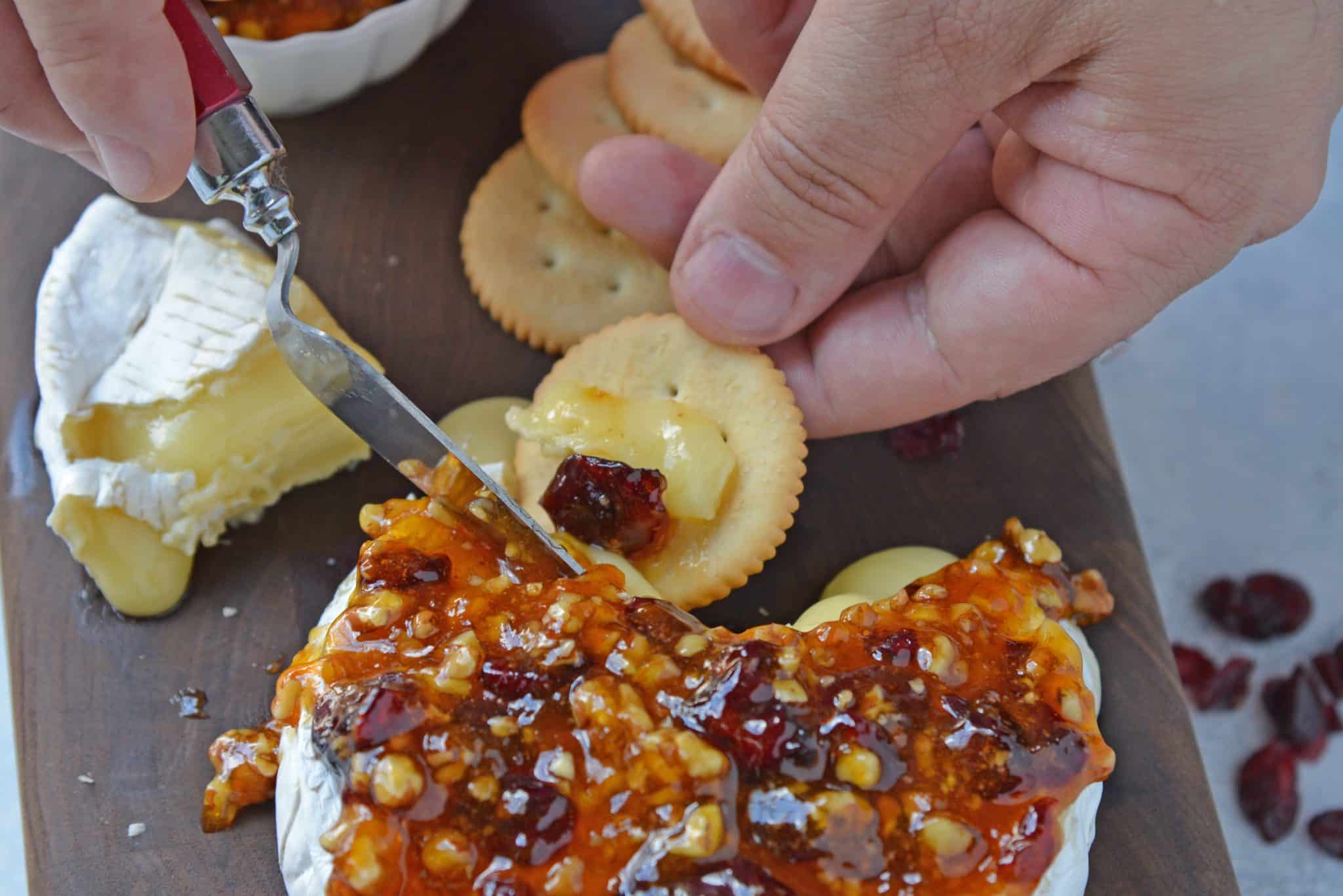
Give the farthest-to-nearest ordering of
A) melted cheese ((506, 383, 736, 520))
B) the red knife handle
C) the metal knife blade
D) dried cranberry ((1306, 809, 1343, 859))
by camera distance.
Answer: dried cranberry ((1306, 809, 1343, 859)) < melted cheese ((506, 383, 736, 520)) < the metal knife blade < the red knife handle

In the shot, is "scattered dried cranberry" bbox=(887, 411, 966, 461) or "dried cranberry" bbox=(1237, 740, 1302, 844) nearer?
"scattered dried cranberry" bbox=(887, 411, 966, 461)

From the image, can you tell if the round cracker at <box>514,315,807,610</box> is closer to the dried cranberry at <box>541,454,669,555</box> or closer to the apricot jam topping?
the dried cranberry at <box>541,454,669,555</box>

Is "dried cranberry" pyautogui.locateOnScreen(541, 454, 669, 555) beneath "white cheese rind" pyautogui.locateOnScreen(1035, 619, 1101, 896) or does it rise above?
above

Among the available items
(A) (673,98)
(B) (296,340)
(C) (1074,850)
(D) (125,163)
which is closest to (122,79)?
(D) (125,163)

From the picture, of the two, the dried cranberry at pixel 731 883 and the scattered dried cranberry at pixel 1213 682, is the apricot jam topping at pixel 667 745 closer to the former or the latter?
the dried cranberry at pixel 731 883

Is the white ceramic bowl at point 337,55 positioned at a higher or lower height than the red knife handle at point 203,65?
lower

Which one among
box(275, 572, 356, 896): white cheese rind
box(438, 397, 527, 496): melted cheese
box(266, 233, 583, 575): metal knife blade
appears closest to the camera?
box(275, 572, 356, 896): white cheese rind

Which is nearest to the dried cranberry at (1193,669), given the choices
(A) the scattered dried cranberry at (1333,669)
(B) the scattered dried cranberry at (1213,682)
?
(B) the scattered dried cranberry at (1213,682)

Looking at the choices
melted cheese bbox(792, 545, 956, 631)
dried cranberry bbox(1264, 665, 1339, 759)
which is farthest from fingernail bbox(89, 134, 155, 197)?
dried cranberry bbox(1264, 665, 1339, 759)
